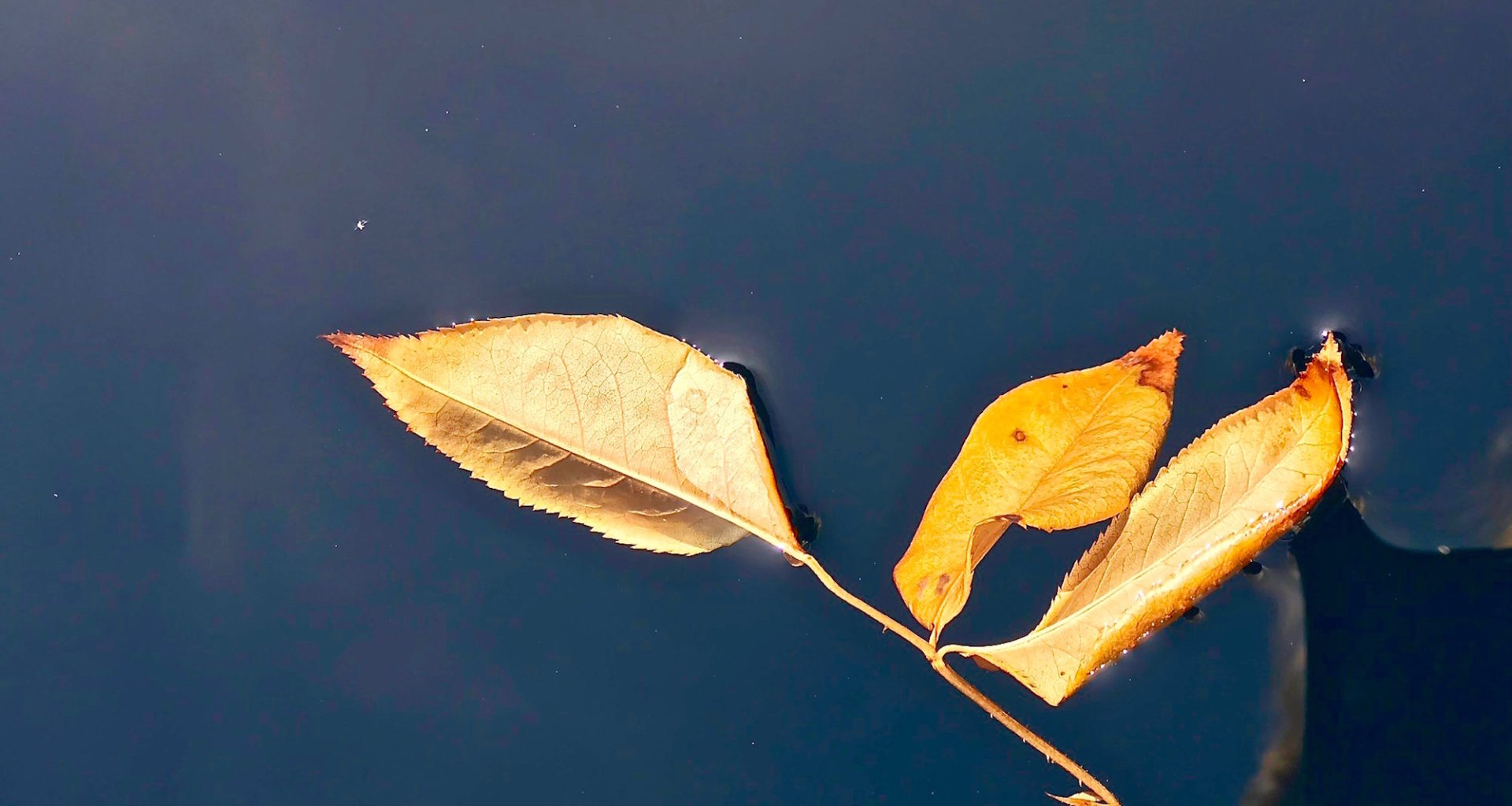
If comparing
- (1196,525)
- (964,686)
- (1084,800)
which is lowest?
(1084,800)

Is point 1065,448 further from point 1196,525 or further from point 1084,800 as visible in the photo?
point 1084,800

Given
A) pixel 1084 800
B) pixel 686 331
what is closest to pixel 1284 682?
pixel 1084 800

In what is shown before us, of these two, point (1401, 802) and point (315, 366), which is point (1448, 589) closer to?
point (1401, 802)

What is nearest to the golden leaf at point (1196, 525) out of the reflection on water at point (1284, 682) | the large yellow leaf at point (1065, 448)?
the large yellow leaf at point (1065, 448)

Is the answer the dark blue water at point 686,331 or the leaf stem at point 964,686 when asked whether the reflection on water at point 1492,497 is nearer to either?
the dark blue water at point 686,331

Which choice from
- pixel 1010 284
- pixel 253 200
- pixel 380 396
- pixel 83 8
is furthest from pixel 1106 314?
pixel 83 8

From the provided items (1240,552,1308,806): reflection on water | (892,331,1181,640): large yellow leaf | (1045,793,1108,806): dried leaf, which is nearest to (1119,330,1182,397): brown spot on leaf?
(892,331,1181,640): large yellow leaf
